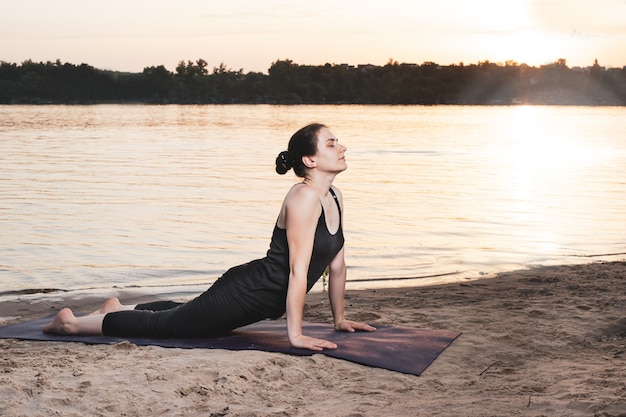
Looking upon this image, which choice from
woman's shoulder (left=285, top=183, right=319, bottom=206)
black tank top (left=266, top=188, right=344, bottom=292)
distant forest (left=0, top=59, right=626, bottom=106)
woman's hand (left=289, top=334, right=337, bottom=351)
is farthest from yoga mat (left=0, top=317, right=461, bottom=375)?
distant forest (left=0, top=59, right=626, bottom=106)

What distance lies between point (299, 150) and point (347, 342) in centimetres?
128

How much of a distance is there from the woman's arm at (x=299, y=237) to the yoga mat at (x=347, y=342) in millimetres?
275

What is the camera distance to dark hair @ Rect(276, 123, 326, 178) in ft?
16.9

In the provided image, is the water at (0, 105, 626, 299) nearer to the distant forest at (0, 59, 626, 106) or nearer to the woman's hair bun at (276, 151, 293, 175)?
the woman's hair bun at (276, 151, 293, 175)

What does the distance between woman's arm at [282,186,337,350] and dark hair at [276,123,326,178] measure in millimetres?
177

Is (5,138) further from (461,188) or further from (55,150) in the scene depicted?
(461,188)

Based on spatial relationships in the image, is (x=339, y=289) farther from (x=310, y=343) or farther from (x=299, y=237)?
(x=299, y=237)

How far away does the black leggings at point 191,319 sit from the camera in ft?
17.7

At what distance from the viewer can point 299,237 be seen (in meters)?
5.06

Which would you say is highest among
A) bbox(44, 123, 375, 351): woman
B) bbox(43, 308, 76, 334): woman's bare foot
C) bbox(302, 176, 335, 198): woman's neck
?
bbox(302, 176, 335, 198): woman's neck

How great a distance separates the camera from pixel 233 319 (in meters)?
5.44

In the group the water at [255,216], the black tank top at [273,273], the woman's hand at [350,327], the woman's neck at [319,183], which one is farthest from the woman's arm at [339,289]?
the water at [255,216]

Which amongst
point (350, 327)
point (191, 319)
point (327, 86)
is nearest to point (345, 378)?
point (350, 327)

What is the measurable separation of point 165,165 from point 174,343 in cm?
2095
